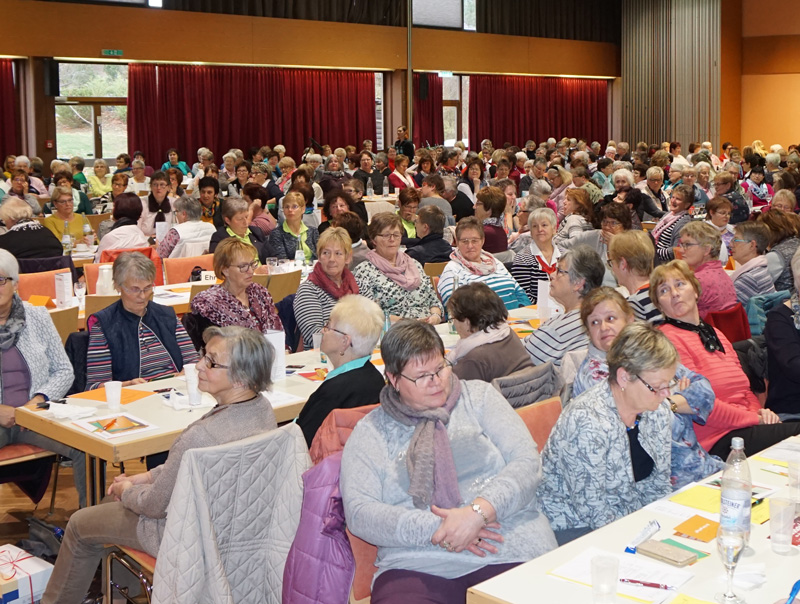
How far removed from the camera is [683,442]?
3.39 m

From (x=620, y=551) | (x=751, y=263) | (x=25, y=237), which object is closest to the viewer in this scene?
(x=620, y=551)

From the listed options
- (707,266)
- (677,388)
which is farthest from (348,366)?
(707,266)

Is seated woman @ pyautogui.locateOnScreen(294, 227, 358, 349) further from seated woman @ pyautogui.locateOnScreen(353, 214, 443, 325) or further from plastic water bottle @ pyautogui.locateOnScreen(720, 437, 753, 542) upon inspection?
plastic water bottle @ pyautogui.locateOnScreen(720, 437, 753, 542)

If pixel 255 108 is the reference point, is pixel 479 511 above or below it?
below

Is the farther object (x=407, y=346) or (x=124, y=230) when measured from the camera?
(x=124, y=230)

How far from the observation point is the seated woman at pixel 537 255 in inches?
259

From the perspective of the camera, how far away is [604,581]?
7.26 ft

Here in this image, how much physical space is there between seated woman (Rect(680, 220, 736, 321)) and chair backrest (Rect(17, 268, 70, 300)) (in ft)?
12.2

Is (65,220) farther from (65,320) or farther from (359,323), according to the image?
(359,323)

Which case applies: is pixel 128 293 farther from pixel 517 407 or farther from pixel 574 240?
pixel 574 240

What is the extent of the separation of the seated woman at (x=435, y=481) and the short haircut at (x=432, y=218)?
4.49m

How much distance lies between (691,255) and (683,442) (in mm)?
2584

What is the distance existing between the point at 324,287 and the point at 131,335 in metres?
1.29

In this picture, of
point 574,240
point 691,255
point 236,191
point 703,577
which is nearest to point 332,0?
point 236,191
